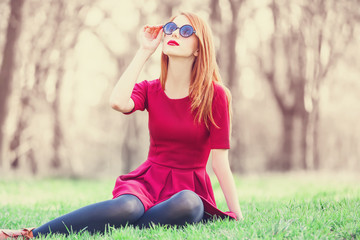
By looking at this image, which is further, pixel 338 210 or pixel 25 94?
pixel 25 94

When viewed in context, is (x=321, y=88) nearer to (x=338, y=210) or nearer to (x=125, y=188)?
(x=338, y=210)

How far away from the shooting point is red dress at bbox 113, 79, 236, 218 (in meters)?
3.19

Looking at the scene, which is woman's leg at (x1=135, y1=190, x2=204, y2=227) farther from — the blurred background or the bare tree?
the bare tree

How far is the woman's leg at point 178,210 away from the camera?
9.46ft

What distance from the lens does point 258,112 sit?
10.6 metres

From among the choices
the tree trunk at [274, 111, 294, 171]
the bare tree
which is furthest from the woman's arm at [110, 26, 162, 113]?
the tree trunk at [274, 111, 294, 171]

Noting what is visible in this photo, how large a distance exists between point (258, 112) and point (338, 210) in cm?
725

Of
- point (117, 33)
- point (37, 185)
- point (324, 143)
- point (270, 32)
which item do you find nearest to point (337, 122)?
point (324, 143)

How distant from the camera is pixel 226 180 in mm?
3217

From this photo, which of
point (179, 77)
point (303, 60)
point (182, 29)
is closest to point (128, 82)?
point (179, 77)

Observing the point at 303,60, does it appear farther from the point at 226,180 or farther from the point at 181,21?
the point at 226,180

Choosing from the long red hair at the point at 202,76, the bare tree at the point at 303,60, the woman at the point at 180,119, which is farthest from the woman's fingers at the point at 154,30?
the bare tree at the point at 303,60

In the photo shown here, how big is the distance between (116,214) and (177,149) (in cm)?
64

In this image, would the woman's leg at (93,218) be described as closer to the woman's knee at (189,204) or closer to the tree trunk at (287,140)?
the woman's knee at (189,204)
